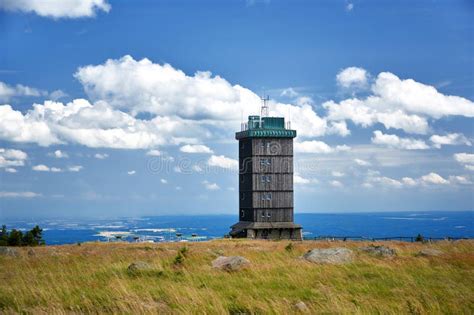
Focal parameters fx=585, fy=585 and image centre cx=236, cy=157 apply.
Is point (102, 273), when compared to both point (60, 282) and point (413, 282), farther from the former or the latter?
point (413, 282)

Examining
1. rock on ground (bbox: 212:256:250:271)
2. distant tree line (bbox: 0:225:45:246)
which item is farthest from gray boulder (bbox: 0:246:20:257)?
distant tree line (bbox: 0:225:45:246)

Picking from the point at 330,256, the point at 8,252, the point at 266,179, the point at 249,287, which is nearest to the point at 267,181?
the point at 266,179

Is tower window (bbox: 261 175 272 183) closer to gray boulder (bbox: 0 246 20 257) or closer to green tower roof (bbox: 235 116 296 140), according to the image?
green tower roof (bbox: 235 116 296 140)

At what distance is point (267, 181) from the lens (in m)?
55.2

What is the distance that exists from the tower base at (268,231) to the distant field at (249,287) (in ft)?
111

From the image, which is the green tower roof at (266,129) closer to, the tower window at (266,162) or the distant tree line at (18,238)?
the tower window at (266,162)

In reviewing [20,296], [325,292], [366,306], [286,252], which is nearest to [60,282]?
[20,296]

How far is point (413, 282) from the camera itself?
1495cm

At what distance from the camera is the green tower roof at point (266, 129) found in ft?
180

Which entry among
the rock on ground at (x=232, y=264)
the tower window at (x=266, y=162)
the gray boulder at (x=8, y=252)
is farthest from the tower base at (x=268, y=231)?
the rock on ground at (x=232, y=264)

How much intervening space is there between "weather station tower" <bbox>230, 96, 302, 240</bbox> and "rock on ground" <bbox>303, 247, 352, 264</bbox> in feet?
111

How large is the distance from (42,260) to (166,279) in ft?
25.4

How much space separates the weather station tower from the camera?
5478 centimetres

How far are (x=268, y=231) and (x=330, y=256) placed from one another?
35388mm
